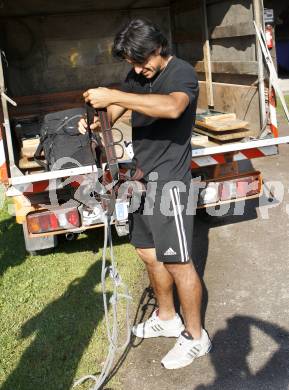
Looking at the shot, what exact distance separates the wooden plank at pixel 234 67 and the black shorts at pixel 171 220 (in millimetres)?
1890

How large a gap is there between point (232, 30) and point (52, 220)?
2447 millimetres

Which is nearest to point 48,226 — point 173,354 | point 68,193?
point 68,193

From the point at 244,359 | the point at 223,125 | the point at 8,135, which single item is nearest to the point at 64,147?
the point at 8,135

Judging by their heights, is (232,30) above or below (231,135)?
above

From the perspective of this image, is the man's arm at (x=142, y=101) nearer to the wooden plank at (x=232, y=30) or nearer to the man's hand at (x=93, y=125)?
the man's hand at (x=93, y=125)

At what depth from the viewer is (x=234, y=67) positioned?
15.5 feet

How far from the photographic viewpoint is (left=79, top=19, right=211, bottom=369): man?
8.46 feet

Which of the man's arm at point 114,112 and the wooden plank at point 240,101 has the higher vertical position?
the man's arm at point 114,112

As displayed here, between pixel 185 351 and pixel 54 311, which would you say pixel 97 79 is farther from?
pixel 185 351

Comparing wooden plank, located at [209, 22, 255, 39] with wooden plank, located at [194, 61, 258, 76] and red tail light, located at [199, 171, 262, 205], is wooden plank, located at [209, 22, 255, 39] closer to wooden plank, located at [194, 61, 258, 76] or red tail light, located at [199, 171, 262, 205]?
wooden plank, located at [194, 61, 258, 76]

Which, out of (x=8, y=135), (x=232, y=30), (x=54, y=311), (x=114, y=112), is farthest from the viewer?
(x=232, y=30)

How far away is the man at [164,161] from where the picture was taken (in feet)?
8.46

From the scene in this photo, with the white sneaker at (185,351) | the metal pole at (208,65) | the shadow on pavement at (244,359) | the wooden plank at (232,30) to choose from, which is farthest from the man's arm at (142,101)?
the metal pole at (208,65)

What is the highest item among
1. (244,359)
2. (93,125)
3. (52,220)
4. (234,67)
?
(234,67)
